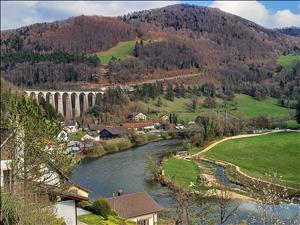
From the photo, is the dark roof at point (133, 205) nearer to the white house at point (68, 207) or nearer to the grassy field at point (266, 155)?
the white house at point (68, 207)

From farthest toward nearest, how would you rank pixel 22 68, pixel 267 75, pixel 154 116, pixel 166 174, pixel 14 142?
pixel 267 75 → pixel 22 68 → pixel 154 116 → pixel 166 174 → pixel 14 142

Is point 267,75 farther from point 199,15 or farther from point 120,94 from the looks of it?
point 199,15

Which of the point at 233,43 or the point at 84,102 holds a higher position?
the point at 233,43

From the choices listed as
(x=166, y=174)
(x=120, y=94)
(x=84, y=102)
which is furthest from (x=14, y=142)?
(x=84, y=102)

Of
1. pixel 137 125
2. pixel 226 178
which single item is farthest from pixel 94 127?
pixel 226 178

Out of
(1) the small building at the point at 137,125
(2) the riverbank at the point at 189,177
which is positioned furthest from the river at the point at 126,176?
(1) the small building at the point at 137,125

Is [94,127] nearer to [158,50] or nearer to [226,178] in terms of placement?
[226,178]
